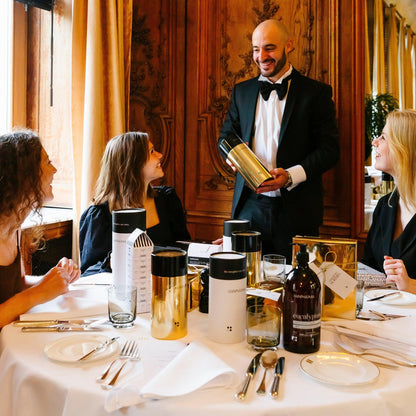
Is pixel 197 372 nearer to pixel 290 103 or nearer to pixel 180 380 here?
pixel 180 380

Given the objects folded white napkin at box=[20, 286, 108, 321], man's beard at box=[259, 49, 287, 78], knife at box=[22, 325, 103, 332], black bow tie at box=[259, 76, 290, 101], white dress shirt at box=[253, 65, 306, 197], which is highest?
man's beard at box=[259, 49, 287, 78]

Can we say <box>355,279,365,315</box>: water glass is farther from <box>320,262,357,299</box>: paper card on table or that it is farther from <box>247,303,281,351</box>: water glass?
<box>247,303,281,351</box>: water glass

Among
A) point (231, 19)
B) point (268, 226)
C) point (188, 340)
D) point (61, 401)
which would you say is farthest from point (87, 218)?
point (231, 19)

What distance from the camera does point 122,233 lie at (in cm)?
137

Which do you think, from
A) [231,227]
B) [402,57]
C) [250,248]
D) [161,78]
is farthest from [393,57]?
[250,248]

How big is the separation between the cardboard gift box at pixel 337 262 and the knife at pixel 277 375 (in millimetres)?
314

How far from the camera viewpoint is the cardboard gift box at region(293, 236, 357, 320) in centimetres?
123

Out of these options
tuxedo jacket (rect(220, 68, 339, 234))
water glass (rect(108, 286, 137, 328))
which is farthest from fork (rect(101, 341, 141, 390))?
tuxedo jacket (rect(220, 68, 339, 234))

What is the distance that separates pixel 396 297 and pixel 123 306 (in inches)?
32.7

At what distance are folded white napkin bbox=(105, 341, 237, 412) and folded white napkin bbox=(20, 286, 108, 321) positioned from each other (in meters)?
0.44

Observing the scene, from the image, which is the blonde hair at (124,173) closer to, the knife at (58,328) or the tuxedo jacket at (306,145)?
the tuxedo jacket at (306,145)

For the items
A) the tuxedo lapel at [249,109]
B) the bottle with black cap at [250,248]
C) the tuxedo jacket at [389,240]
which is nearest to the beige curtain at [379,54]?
the tuxedo lapel at [249,109]

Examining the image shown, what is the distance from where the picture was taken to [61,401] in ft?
2.94

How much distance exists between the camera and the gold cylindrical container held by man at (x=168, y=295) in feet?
3.66
